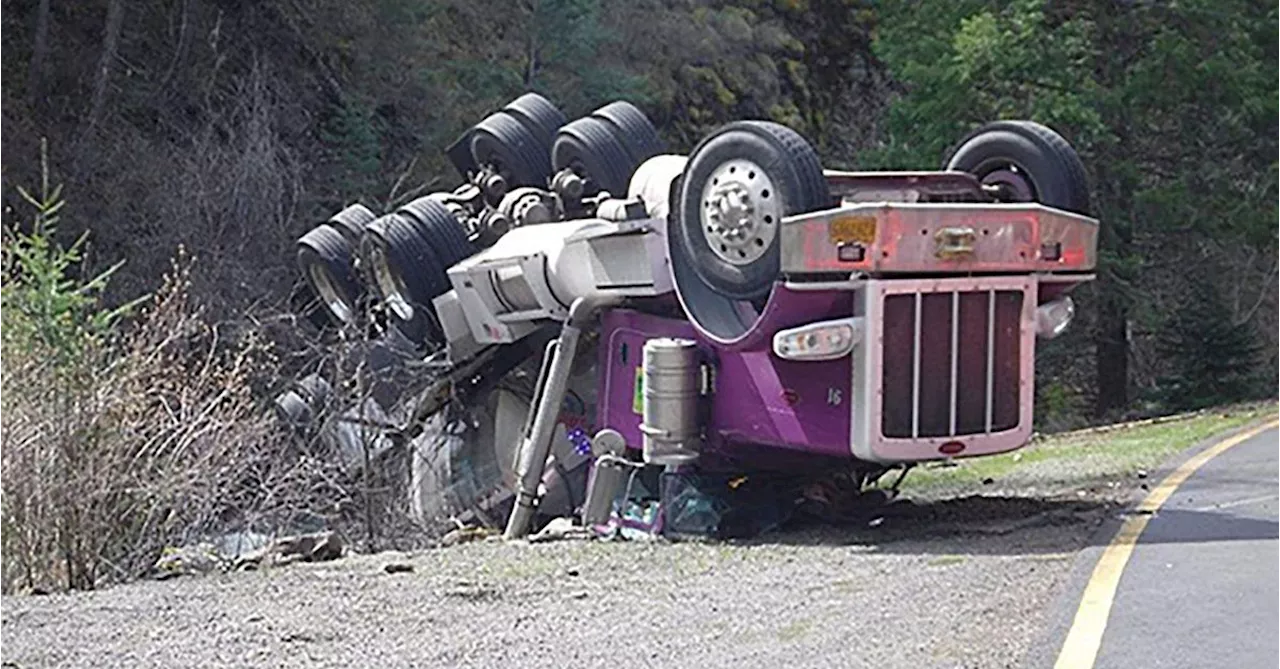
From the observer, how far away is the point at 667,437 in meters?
9.82

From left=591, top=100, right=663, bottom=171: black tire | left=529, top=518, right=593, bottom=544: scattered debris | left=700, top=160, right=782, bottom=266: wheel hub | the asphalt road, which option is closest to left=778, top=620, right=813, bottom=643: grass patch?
the asphalt road

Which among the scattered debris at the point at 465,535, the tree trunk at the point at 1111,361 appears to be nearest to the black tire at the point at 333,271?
the scattered debris at the point at 465,535

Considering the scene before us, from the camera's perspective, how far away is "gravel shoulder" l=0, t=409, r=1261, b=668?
21.6 feet

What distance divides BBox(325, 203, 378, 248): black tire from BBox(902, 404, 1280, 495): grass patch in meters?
4.45

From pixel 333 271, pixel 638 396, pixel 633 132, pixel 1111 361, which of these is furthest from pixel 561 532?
pixel 1111 361

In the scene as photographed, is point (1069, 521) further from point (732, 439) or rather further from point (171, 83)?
point (171, 83)

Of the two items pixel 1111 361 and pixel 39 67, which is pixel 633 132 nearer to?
pixel 39 67

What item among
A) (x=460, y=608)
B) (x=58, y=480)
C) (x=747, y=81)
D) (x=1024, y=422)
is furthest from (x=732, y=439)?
(x=747, y=81)

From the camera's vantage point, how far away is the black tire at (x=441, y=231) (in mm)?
12266

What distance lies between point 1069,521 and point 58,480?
545cm

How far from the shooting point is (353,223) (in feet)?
44.5

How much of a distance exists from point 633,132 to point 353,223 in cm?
245

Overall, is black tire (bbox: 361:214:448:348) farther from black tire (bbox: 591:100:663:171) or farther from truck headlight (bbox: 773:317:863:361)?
truck headlight (bbox: 773:317:863:361)

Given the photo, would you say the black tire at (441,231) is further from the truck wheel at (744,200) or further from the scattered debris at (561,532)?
the truck wheel at (744,200)
